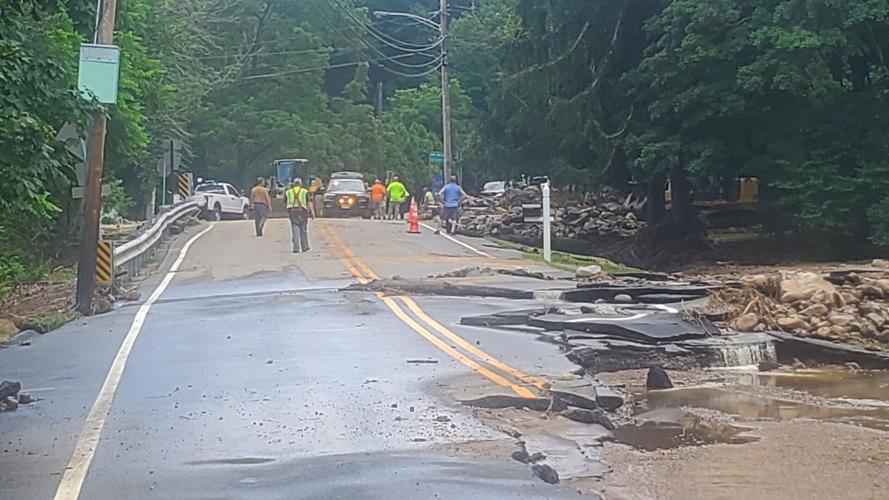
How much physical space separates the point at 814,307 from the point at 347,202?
121ft

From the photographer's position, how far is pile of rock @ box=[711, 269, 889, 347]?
53.8ft

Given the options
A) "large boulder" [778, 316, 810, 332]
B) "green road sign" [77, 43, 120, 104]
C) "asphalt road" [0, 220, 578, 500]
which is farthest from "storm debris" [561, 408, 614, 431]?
A: "green road sign" [77, 43, 120, 104]

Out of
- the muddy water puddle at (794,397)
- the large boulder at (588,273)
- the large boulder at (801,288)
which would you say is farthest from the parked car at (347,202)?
the muddy water puddle at (794,397)

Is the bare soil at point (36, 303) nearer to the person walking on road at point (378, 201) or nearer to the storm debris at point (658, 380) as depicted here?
the storm debris at point (658, 380)

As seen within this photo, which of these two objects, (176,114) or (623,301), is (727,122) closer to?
(623,301)

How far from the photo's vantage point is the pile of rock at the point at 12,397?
38.4 feet

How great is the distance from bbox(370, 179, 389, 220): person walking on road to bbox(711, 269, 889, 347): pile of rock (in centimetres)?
3236

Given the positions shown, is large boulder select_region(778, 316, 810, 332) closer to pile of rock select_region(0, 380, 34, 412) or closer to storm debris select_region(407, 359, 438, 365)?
storm debris select_region(407, 359, 438, 365)

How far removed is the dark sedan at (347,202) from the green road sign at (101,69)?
3313cm

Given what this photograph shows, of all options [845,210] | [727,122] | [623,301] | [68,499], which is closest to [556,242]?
[727,122]

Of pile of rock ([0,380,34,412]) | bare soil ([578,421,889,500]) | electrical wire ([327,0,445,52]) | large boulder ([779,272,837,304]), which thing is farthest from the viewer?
electrical wire ([327,0,445,52])

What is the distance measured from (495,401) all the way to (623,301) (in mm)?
8457

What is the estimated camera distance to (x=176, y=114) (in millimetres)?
51562

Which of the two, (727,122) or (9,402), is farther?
(727,122)
